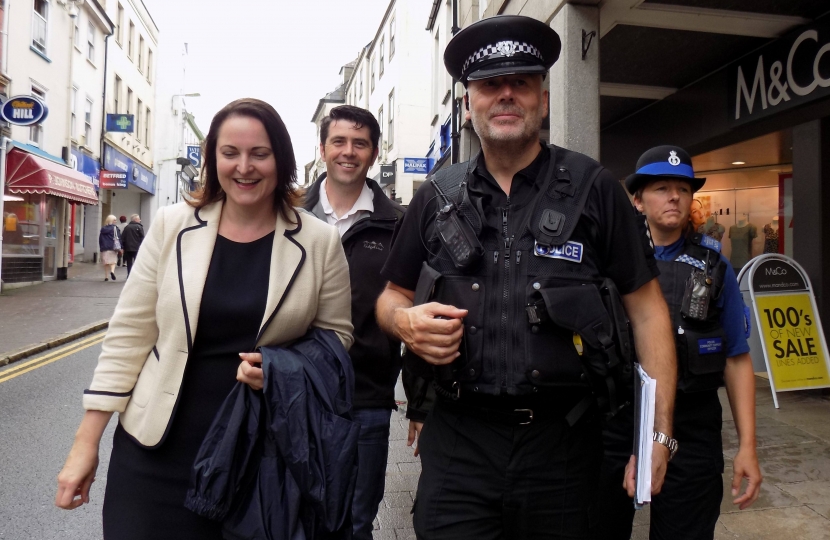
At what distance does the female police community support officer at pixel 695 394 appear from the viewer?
8.25 ft

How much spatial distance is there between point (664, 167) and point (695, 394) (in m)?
0.98

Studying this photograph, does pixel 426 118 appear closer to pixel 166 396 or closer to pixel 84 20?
pixel 84 20

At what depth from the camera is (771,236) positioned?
9.68m

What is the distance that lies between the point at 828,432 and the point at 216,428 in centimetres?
566

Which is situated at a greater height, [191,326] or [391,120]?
[391,120]

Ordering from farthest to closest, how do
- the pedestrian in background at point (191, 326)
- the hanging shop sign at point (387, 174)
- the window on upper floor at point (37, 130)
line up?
1. the hanging shop sign at point (387, 174)
2. the window on upper floor at point (37, 130)
3. the pedestrian in background at point (191, 326)

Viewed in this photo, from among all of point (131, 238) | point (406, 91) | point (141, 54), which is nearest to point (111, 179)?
point (131, 238)

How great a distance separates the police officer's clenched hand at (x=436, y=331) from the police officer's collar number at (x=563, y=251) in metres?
0.30

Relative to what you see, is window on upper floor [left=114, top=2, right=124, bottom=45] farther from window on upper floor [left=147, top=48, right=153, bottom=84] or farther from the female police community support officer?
the female police community support officer

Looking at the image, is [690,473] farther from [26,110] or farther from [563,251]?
[26,110]

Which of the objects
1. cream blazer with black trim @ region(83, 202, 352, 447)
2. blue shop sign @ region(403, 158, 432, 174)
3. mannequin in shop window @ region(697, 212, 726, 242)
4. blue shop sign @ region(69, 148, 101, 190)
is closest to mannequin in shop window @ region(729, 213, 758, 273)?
mannequin in shop window @ region(697, 212, 726, 242)

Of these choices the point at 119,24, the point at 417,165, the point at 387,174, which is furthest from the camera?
the point at 119,24

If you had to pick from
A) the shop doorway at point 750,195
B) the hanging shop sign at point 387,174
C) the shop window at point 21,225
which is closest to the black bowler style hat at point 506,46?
the shop doorway at point 750,195

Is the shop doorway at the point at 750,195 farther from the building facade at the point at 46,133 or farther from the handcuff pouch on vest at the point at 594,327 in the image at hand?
the building facade at the point at 46,133
